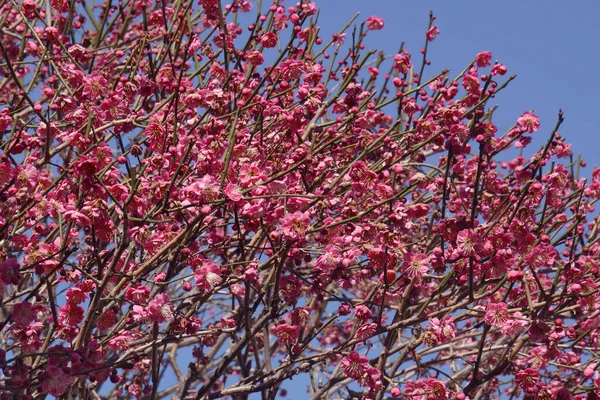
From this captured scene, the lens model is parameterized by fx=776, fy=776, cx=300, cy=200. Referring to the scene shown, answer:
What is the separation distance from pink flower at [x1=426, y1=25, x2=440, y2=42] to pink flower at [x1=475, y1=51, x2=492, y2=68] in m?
0.75

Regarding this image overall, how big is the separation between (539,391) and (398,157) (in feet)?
5.29

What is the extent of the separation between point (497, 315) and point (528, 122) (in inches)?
45.1

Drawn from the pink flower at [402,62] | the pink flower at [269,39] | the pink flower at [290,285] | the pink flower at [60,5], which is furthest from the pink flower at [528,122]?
the pink flower at [60,5]

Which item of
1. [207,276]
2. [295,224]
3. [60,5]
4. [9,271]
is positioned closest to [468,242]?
[295,224]

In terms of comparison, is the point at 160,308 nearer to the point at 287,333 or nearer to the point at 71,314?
the point at 71,314

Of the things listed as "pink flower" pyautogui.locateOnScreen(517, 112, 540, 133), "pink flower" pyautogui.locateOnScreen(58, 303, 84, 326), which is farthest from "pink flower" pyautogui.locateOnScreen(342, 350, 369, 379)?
"pink flower" pyautogui.locateOnScreen(517, 112, 540, 133)

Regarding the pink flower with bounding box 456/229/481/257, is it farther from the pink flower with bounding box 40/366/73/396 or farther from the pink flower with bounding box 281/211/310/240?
the pink flower with bounding box 40/366/73/396

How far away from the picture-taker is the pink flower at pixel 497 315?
4.27 metres

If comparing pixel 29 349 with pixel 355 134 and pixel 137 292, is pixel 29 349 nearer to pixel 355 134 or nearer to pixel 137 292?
pixel 137 292

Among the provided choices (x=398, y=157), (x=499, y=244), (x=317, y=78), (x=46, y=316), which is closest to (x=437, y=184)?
(x=398, y=157)

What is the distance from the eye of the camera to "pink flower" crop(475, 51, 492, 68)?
510 centimetres

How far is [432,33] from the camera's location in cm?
589

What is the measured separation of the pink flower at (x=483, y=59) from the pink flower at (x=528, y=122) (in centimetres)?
70

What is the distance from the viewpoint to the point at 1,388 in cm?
381
